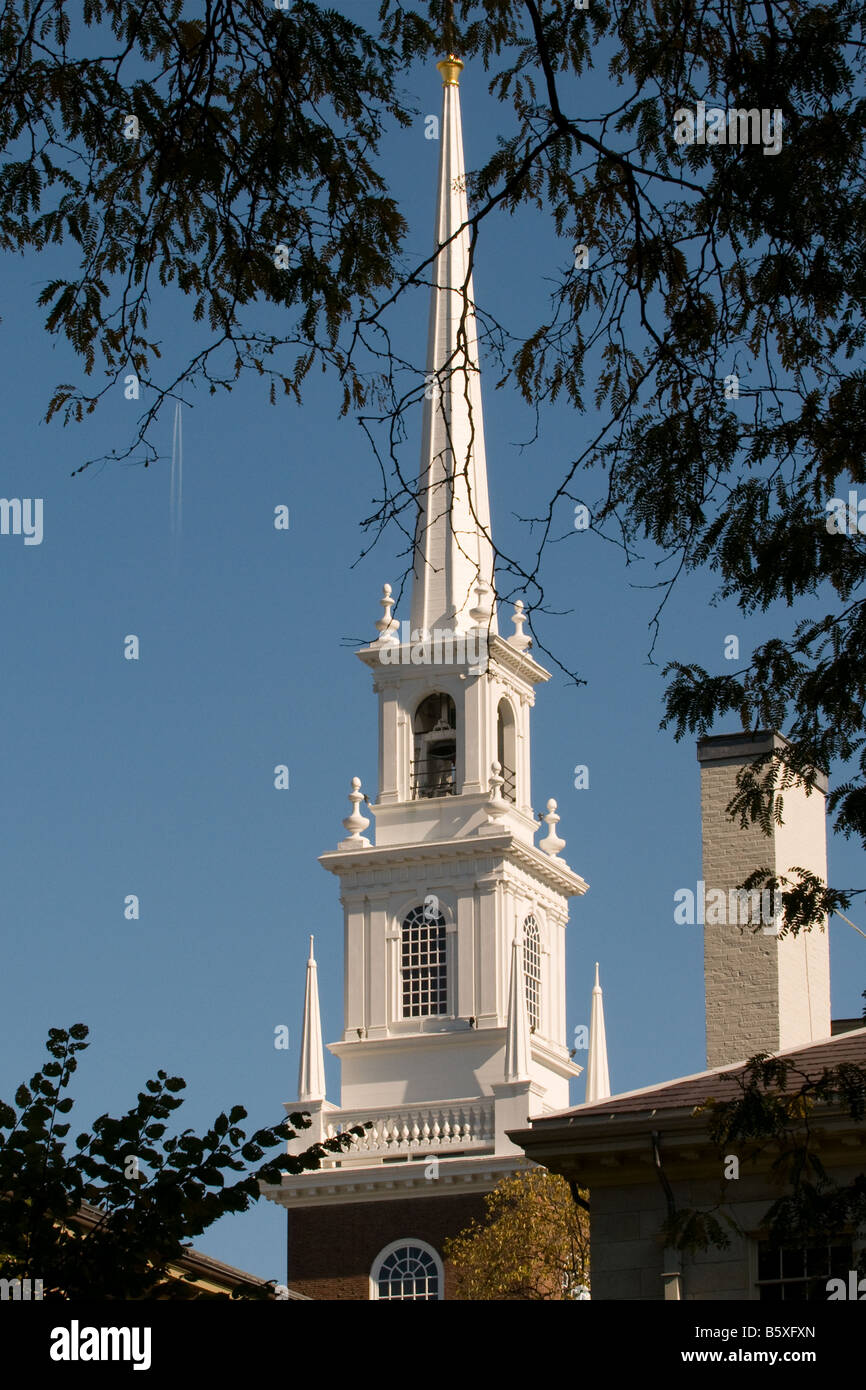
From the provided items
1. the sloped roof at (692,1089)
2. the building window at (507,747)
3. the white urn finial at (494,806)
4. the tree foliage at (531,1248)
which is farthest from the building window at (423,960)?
the sloped roof at (692,1089)

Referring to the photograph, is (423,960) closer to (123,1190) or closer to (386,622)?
(386,622)

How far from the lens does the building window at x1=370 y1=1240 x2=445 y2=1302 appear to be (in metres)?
57.4

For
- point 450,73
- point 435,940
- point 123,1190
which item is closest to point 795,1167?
point 123,1190

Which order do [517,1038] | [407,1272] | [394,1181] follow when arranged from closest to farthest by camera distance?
[407,1272] < [394,1181] < [517,1038]

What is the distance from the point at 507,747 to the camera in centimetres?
6656

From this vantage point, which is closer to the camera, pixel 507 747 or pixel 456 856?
pixel 456 856

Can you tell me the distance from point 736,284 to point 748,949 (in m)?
18.6

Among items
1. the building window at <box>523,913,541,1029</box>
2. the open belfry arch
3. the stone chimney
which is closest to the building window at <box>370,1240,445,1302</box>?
the open belfry arch

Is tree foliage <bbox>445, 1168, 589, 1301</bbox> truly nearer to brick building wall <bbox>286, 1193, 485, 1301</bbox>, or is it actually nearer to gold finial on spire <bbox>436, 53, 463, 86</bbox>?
brick building wall <bbox>286, 1193, 485, 1301</bbox>

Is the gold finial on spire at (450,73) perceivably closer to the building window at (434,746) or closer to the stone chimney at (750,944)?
the building window at (434,746)

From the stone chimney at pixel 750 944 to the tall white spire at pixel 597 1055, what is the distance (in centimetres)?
2913

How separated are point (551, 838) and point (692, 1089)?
41.3 metres

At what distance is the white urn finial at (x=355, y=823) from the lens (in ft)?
213
